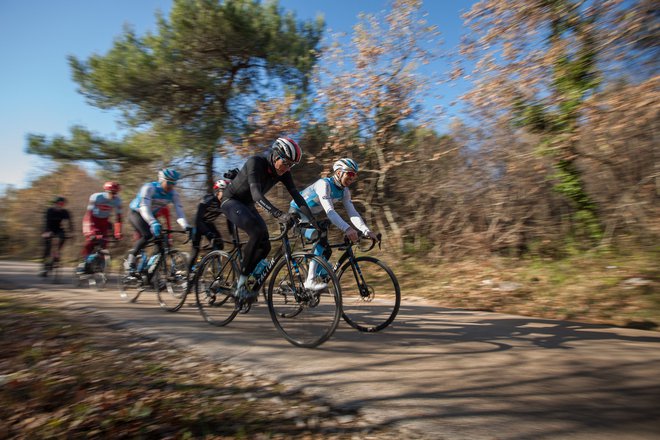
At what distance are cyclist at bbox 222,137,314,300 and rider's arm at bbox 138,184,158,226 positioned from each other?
2.15m

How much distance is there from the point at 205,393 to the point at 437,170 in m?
7.93

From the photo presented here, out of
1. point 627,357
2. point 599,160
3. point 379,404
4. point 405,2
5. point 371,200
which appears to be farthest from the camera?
point 371,200

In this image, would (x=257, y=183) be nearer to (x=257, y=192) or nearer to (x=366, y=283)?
(x=257, y=192)

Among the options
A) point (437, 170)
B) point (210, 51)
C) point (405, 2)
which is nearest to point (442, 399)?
point (437, 170)

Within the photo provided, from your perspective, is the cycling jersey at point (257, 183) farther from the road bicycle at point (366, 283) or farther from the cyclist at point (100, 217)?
the cyclist at point (100, 217)

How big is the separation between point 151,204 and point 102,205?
2.53 metres

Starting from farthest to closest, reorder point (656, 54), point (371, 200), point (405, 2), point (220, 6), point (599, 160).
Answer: point (220, 6)
point (371, 200)
point (405, 2)
point (599, 160)
point (656, 54)

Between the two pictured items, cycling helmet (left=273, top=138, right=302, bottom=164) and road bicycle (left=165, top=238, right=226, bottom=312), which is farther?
road bicycle (left=165, top=238, right=226, bottom=312)

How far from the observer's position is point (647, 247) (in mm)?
5961

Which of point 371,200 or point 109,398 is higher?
point 371,200

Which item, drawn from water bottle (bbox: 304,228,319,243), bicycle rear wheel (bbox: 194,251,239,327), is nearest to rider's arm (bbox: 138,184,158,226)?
bicycle rear wheel (bbox: 194,251,239,327)

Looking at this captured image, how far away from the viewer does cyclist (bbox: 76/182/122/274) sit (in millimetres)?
8052

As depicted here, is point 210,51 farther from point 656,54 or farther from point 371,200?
point 656,54

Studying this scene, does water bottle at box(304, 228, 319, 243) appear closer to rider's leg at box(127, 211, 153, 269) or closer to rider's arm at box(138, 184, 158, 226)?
rider's arm at box(138, 184, 158, 226)
